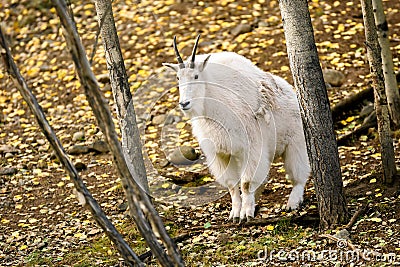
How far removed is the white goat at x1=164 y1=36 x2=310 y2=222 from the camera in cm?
601

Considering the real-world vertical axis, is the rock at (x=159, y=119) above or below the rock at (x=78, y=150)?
above

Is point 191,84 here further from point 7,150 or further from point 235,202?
point 7,150

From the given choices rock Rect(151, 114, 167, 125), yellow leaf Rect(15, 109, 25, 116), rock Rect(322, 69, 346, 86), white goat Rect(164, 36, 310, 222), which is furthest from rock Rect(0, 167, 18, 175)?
rock Rect(322, 69, 346, 86)

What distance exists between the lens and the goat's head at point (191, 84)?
5.82 m

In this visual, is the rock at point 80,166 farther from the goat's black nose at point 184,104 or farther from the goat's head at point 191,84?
the goat's black nose at point 184,104

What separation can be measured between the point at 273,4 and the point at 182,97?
667cm

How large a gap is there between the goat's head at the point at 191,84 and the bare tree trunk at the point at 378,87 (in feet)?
4.99

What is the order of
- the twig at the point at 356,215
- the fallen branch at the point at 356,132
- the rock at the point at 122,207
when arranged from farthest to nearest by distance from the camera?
1. the fallen branch at the point at 356,132
2. the rock at the point at 122,207
3. the twig at the point at 356,215

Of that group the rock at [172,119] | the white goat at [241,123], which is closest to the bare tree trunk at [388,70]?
the white goat at [241,123]

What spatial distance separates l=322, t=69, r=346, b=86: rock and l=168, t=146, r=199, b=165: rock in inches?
97.6

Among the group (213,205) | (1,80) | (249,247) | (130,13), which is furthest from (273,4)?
(249,247)

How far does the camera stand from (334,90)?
9164 millimetres

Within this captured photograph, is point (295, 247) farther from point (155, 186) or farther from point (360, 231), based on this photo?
point (155, 186)

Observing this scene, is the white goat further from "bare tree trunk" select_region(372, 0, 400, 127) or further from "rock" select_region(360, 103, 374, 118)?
"rock" select_region(360, 103, 374, 118)
